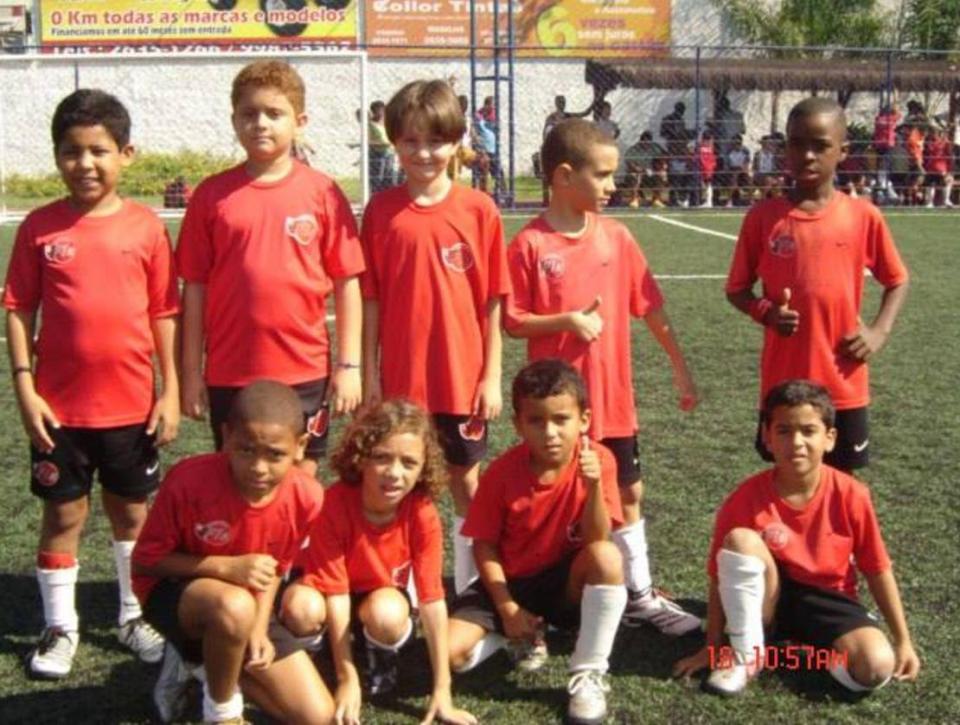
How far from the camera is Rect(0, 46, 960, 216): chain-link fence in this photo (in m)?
19.7

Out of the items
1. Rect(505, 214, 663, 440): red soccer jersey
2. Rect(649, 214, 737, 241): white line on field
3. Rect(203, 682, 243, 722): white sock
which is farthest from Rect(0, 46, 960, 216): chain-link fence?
Rect(203, 682, 243, 722): white sock

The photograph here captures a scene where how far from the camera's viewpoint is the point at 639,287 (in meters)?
4.29

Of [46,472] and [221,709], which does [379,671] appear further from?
[46,472]

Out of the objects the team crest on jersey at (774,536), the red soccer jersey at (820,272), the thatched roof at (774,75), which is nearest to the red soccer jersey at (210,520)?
the team crest on jersey at (774,536)

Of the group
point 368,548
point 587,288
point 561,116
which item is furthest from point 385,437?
point 561,116

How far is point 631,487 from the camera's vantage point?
4.30 metres

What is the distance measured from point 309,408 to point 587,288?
878 millimetres

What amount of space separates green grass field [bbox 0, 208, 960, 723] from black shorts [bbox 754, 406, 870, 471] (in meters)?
0.47

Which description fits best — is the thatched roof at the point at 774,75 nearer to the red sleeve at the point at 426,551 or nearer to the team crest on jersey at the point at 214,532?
the red sleeve at the point at 426,551

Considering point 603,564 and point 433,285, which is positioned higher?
point 433,285

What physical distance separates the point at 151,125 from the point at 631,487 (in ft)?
76.5

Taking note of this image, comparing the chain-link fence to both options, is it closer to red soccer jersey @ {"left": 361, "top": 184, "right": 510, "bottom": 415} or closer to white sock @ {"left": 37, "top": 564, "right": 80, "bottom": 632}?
red soccer jersey @ {"left": 361, "top": 184, "right": 510, "bottom": 415}

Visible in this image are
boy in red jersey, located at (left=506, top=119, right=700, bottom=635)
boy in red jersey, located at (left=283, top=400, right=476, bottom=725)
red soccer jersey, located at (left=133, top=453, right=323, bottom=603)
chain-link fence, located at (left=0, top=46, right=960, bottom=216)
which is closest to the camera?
Result: red soccer jersey, located at (left=133, top=453, right=323, bottom=603)

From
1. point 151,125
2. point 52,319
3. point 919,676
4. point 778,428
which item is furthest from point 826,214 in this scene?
point 151,125
